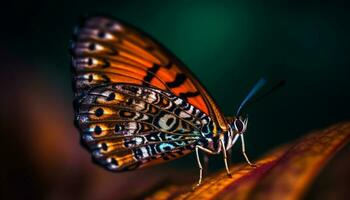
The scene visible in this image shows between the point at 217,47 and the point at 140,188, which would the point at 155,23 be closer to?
the point at 217,47

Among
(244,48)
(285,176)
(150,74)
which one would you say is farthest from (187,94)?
(244,48)

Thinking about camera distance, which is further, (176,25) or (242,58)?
(176,25)

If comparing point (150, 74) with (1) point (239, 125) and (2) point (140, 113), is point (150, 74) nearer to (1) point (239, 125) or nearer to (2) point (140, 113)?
(2) point (140, 113)

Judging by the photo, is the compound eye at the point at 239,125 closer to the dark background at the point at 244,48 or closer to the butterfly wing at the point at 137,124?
the butterfly wing at the point at 137,124

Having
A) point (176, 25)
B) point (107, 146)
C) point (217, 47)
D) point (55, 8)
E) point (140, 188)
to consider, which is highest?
point (55, 8)

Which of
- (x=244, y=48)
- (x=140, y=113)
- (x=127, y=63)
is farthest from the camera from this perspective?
(x=244, y=48)

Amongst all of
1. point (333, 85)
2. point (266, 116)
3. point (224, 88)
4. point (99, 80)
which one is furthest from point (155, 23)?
point (99, 80)

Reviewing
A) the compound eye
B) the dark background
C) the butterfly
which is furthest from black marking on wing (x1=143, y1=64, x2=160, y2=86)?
the dark background

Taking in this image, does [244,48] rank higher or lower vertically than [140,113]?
higher
